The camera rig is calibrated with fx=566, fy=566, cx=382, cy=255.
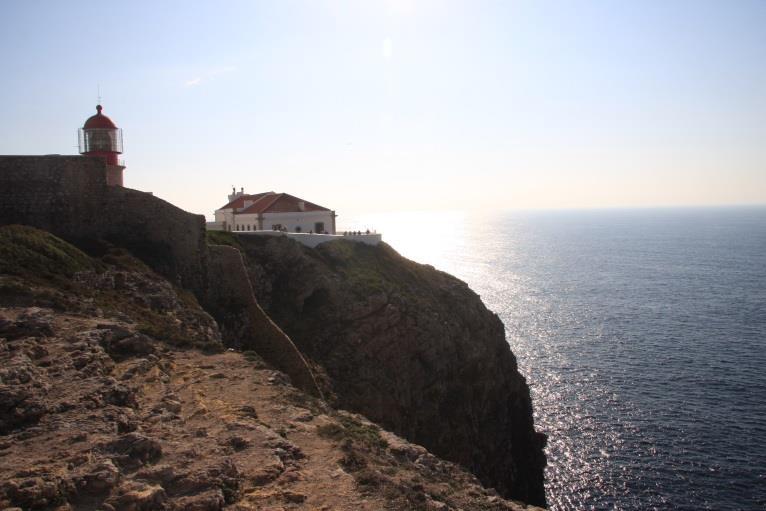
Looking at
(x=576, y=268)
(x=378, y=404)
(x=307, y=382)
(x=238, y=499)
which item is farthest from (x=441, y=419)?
(x=576, y=268)

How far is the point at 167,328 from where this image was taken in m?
18.2

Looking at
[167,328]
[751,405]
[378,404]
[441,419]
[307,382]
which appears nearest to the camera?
[167,328]

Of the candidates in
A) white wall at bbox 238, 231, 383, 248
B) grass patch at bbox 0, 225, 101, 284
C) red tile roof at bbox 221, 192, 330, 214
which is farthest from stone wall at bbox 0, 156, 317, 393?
red tile roof at bbox 221, 192, 330, 214

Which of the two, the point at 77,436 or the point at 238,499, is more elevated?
the point at 77,436

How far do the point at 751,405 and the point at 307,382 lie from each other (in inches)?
1450

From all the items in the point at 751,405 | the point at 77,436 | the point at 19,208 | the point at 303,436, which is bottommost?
the point at 751,405

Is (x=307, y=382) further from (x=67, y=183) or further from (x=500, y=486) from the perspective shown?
(x=500, y=486)

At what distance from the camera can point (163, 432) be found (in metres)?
10.9

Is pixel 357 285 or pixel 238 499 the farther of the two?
pixel 357 285

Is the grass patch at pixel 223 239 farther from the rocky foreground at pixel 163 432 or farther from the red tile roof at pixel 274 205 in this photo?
the rocky foreground at pixel 163 432

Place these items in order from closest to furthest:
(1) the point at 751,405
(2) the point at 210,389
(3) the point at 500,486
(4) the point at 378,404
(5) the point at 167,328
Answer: (2) the point at 210,389 < (5) the point at 167,328 < (4) the point at 378,404 < (3) the point at 500,486 < (1) the point at 751,405

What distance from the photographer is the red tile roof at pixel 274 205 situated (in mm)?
47469

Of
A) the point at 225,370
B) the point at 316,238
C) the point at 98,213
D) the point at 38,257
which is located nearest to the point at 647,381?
the point at 316,238

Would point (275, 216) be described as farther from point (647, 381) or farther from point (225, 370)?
point (647, 381)
